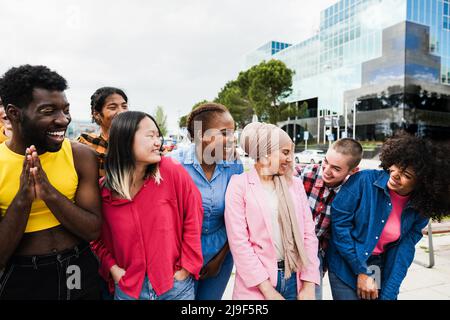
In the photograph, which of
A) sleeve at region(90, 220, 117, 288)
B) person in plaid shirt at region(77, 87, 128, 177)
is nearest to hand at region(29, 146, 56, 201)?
sleeve at region(90, 220, 117, 288)

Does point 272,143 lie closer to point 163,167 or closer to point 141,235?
point 163,167

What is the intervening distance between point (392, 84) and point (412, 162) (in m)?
Answer: 36.3

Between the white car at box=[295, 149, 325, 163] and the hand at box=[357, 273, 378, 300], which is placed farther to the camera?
the white car at box=[295, 149, 325, 163]

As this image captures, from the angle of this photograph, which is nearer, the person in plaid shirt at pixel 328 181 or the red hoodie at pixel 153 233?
the red hoodie at pixel 153 233

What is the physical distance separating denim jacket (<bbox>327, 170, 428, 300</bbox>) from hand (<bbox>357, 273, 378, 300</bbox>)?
5 cm

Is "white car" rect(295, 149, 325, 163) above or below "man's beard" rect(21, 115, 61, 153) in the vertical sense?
below

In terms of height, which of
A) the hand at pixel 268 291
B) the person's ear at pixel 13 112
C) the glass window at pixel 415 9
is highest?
the glass window at pixel 415 9

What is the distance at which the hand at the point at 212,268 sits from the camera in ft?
7.56

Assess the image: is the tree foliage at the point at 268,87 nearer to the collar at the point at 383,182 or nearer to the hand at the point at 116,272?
the collar at the point at 383,182

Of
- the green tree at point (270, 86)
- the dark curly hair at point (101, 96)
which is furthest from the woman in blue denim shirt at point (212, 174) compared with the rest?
the green tree at point (270, 86)

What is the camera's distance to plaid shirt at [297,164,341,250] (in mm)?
2459

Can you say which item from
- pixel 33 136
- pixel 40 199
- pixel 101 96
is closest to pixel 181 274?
pixel 40 199

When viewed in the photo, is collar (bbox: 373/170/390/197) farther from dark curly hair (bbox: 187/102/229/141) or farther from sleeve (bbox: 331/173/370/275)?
dark curly hair (bbox: 187/102/229/141)
